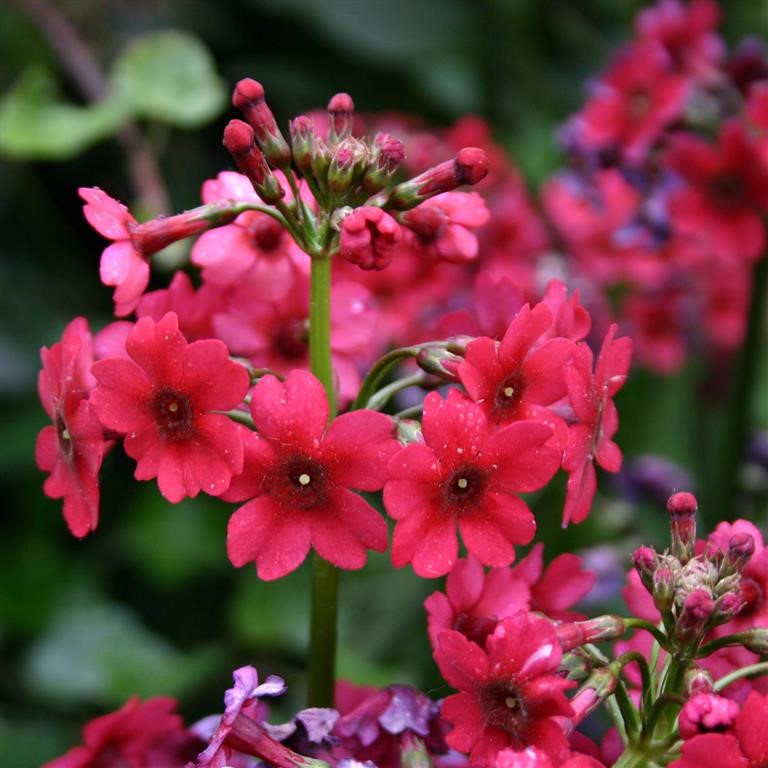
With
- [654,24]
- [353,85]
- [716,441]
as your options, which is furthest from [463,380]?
[353,85]

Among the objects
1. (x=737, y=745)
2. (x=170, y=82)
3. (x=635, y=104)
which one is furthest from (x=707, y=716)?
(x=170, y=82)

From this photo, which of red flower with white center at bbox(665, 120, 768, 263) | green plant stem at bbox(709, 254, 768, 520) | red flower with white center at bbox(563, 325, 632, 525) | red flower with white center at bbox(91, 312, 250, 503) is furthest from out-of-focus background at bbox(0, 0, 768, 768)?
red flower with white center at bbox(91, 312, 250, 503)

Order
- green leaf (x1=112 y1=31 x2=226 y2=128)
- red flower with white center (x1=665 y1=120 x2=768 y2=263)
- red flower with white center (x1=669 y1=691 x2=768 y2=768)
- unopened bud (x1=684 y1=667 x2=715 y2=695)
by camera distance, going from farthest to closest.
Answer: green leaf (x1=112 y1=31 x2=226 y2=128)
red flower with white center (x1=665 y1=120 x2=768 y2=263)
unopened bud (x1=684 y1=667 x2=715 y2=695)
red flower with white center (x1=669 y1=691 x2=768 y2=768)

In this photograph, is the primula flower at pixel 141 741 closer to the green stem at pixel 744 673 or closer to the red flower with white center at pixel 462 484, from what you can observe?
the red flower with white center at pixel 462 484

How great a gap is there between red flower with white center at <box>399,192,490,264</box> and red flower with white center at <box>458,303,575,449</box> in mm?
211

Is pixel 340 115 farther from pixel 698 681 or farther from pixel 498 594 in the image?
pixel 698 681

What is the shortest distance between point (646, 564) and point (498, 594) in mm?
154

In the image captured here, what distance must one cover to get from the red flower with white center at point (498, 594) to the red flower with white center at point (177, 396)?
0.81ft

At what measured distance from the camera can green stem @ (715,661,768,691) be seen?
1153 millimetres

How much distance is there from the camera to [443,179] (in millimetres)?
1278

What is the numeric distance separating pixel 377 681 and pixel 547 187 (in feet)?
4.91

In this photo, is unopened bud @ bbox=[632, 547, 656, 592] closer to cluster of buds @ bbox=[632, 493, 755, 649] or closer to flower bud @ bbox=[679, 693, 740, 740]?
cluster of buds @ bbox=[632, 493, 755, 649]

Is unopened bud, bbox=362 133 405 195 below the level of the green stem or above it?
above

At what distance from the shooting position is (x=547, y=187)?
123 inches
